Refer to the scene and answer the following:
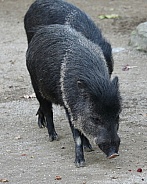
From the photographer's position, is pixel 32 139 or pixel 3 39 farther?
pixel 3 39

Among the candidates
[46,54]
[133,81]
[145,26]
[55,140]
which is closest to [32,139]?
[55,140]

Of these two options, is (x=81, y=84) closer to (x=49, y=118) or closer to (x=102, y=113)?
(x=102, y=113)

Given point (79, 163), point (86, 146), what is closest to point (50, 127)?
point (86, 146)

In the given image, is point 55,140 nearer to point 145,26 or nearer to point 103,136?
point 103,136

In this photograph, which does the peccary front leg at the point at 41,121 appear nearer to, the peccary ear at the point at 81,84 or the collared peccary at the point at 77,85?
the collared peccary at the point at 77,85

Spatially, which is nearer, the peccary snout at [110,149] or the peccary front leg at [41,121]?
the peccary snout at [110,149]

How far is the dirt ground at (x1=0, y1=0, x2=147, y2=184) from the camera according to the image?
17.3 ft

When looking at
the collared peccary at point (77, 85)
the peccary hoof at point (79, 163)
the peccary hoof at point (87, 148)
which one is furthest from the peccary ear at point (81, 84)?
the peccary hoof at point (87, 148)

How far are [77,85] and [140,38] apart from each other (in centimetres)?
473

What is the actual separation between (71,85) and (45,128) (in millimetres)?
1384

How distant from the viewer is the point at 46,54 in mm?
6090

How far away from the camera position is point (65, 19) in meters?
6.89

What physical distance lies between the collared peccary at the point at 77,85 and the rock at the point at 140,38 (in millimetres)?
3761

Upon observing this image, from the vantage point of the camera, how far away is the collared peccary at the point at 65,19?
6.50m
